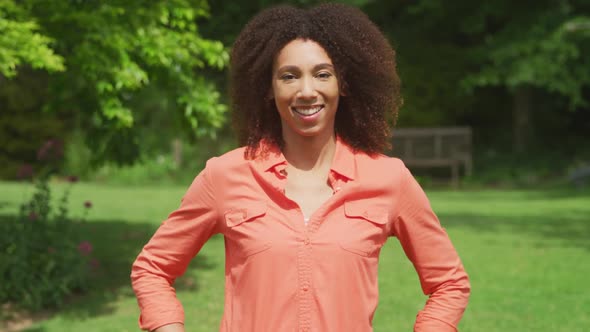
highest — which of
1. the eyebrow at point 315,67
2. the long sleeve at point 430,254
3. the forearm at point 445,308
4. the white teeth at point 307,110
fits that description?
the eyebrow at point 315,67

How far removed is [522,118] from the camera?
1120 inches

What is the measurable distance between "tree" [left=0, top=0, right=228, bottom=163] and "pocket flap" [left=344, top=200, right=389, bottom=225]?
4.46m

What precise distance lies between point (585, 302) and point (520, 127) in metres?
20.7

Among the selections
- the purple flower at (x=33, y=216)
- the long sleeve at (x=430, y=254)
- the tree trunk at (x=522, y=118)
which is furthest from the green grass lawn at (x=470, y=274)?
the tree trunk at (x=522, y=118)

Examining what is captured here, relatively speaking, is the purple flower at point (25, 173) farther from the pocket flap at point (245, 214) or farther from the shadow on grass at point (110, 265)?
the pocket flap at point (245, 214)

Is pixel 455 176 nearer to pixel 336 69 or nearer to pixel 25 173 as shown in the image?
pixel 25 173

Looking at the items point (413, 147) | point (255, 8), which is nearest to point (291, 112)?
point (255, 8)

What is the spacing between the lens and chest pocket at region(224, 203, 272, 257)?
2.45 metres

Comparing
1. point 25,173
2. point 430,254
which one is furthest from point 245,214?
point 25,173

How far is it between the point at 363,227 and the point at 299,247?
19cm

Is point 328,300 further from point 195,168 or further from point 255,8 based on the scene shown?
point 195,168

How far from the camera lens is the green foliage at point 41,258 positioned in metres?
8.24

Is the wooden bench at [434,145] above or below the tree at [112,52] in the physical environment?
below

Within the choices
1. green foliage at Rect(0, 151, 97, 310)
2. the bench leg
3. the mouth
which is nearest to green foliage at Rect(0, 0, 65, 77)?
green foliage at Rect(0, 151, 97, 310)
